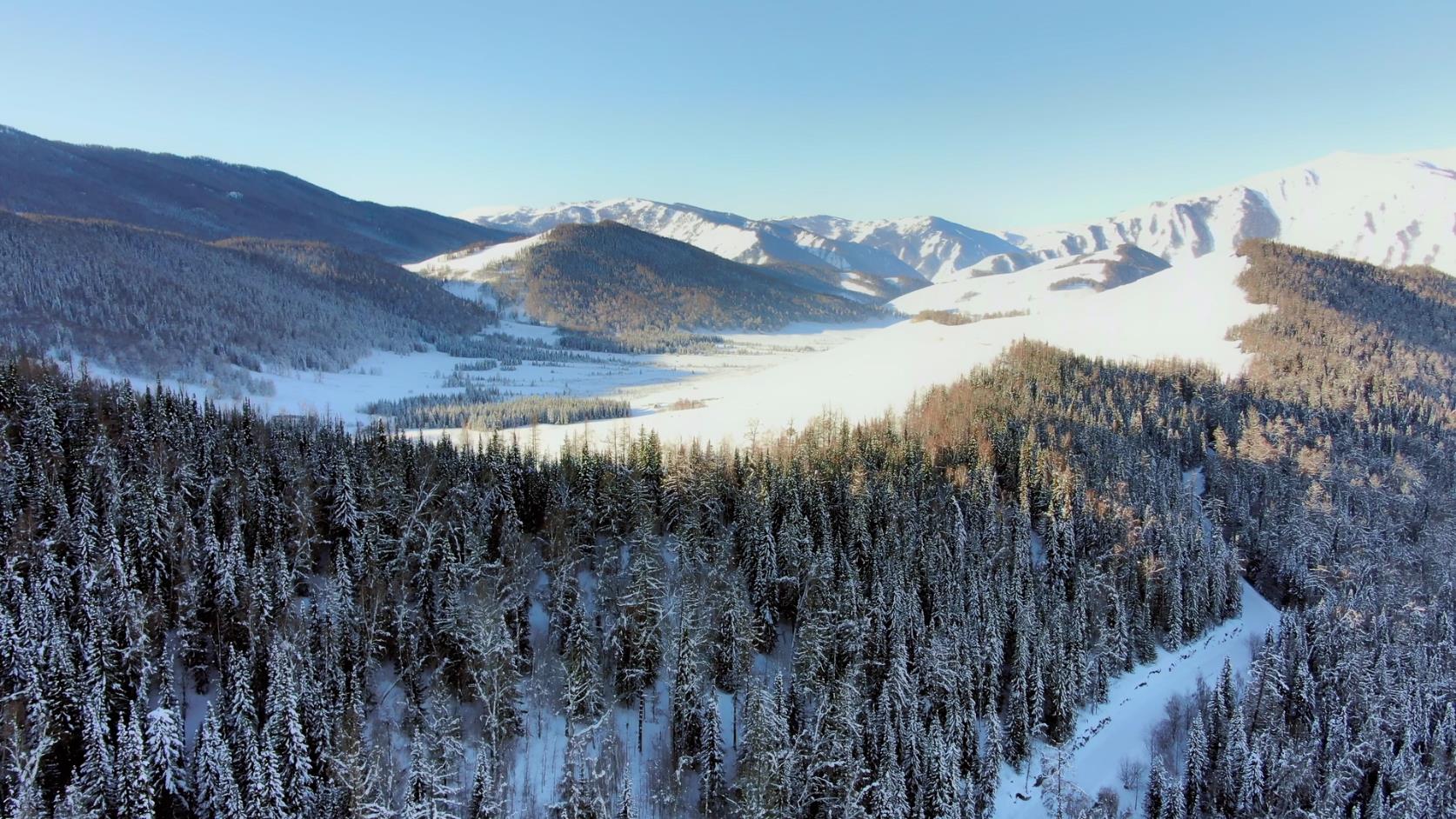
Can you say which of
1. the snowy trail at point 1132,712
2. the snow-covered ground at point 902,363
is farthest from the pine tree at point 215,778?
the snow-covered ground at point 902,363

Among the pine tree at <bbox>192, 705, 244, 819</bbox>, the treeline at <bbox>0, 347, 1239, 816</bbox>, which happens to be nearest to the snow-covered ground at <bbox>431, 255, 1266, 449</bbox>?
the treeline at <bbox>0, 347, 1239, 816</bbox>

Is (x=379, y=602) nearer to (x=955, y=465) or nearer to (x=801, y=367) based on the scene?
(x=955, y=465)

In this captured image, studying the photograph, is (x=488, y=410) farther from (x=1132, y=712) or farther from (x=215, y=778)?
(x=1132, y=712)

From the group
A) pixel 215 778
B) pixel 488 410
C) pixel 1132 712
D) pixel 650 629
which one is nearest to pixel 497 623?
pixel 650 629

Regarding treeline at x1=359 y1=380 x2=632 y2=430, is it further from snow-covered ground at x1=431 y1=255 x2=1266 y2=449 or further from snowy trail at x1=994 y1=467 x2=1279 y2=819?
snowy trail at x1=994 y1=467 x2=1279 y2=819

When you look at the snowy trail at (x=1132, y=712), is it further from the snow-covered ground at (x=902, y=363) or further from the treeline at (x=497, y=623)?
the snow-covered ground at (x=902, y=363)
